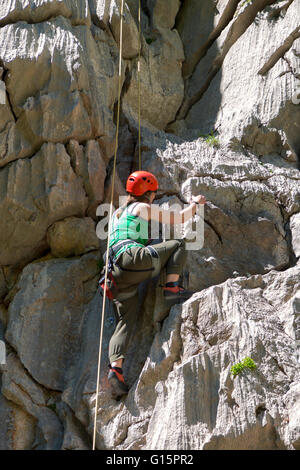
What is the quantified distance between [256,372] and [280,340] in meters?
0.52

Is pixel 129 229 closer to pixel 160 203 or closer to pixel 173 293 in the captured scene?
pixel 173 293

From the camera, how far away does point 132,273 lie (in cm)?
714

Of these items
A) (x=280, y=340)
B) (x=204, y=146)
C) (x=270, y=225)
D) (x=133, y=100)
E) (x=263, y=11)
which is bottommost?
(x=280, y=340)

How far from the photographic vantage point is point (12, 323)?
7.86 metres

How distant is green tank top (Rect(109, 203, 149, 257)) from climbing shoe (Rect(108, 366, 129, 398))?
156cm

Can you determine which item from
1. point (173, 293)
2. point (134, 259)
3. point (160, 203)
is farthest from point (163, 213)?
point (160, 203)

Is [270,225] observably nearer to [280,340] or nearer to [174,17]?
[280,340]

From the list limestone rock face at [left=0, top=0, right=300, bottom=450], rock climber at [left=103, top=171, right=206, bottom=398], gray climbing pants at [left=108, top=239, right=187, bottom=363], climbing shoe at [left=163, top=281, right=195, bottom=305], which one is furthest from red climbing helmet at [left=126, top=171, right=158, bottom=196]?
climbing shoe at [left=163, top=281, right=195, bottom=305]

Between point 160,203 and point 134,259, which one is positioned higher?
point 160,203

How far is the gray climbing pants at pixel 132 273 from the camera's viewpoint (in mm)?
7070

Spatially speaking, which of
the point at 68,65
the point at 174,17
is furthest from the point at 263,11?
the point at 68,65

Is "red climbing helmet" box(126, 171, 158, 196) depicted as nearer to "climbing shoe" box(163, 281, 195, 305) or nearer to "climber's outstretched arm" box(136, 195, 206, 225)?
"climber's outstretched arm" box(136, 195, 206, 225)

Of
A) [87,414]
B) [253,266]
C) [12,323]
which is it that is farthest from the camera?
[253,266]

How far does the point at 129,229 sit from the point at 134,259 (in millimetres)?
471
